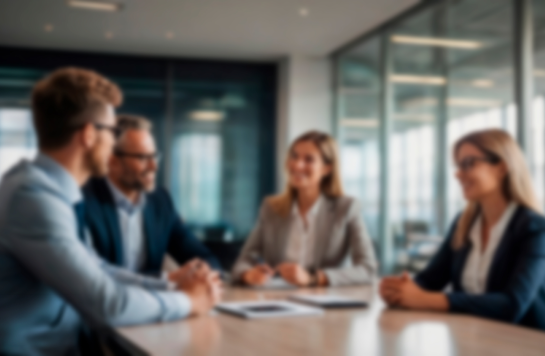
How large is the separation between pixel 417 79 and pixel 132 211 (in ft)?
11.9

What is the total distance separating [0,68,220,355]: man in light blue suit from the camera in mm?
1663

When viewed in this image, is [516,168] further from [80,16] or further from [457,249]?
[80,16]

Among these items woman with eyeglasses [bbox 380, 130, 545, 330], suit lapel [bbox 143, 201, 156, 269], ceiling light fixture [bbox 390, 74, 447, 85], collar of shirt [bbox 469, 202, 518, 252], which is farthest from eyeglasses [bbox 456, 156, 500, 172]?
ceiling light fixture [bbox 390, 74, 447, 85]

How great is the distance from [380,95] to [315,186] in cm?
337

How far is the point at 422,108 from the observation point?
5539 millimetres

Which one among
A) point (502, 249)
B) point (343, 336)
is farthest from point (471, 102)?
point (343, 336)

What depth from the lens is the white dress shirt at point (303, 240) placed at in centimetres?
310

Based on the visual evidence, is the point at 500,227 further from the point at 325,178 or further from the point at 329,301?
the point at 325,178

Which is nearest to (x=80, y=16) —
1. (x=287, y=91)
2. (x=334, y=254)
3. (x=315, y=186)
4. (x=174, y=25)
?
(x=174, y=25)

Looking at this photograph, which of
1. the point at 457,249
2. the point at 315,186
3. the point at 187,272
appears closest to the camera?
the point at 187,272

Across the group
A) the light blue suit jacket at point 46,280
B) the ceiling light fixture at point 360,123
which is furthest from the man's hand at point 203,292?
the ceiling light fixture at point 360,123

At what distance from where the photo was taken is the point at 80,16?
6.12 meters

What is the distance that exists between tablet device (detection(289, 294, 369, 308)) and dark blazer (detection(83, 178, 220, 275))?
0.67 meters

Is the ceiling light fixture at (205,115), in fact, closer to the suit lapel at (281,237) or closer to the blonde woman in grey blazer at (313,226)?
the blonde woman in grey blazer at (313,226)
